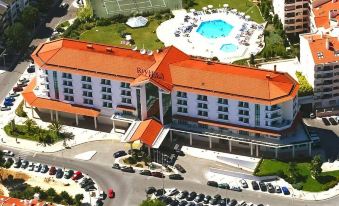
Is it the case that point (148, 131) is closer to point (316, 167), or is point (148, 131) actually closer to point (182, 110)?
point (182, 110)

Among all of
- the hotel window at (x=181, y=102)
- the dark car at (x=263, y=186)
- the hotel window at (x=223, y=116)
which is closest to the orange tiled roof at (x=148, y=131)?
the hotel window at (x=181, y=102)

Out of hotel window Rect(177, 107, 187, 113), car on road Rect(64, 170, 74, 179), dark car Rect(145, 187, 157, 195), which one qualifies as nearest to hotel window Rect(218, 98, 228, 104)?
hotel window Rect(177, 107, 187, 113)

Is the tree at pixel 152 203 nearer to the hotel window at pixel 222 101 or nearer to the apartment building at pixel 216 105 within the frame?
the apartment building at pixel 216 105

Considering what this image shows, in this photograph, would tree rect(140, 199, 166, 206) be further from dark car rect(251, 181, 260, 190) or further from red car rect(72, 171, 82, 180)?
dark car rect(251, 181, 260, 190)

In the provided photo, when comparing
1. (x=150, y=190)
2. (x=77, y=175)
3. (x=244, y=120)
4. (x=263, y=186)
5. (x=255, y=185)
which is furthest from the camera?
(x=244, y=120)

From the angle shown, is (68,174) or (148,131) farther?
(148,131)

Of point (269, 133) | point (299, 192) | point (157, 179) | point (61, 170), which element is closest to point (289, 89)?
point (269, 133)

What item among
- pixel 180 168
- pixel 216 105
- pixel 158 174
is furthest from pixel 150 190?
pixel 216 105
